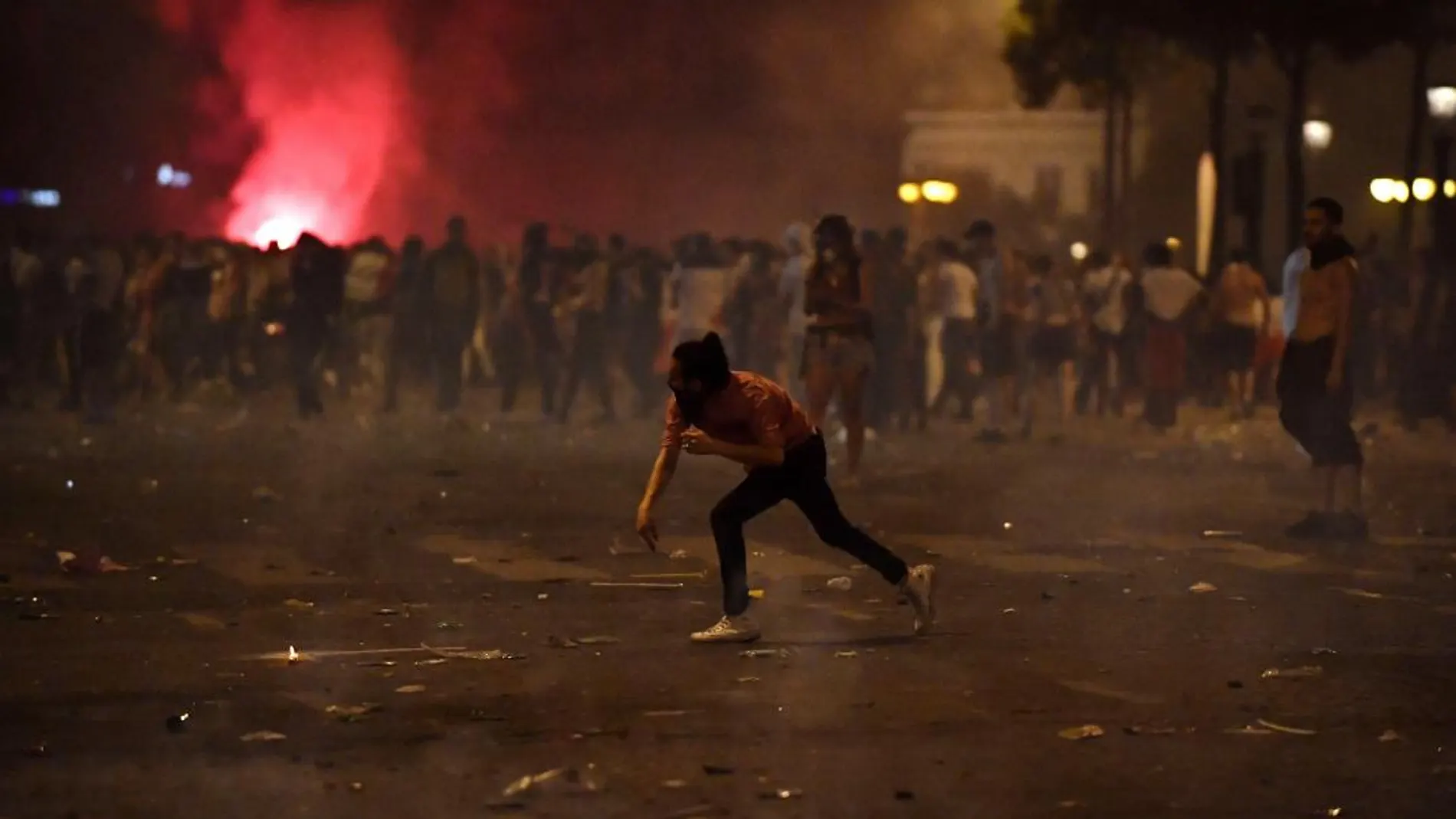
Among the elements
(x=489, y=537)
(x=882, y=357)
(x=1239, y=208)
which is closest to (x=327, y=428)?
(x=882, y=357)

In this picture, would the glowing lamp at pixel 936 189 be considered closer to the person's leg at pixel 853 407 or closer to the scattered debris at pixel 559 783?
the person's leg at pixel 853 407

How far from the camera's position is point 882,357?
21.0 m

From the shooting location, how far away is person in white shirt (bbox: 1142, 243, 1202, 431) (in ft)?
71.7

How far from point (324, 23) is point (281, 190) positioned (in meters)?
3.16

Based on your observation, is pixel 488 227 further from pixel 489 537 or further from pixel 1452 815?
pixel 1452 815

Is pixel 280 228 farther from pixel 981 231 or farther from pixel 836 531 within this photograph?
pixel 836 531

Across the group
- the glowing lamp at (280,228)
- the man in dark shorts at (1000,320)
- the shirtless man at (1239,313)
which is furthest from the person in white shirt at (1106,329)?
the glowing lamp at (280,228)

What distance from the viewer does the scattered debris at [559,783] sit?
6352mm

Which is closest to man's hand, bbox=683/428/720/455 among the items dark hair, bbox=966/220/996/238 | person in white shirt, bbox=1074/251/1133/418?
dark hair, bbox=966/220/996/238

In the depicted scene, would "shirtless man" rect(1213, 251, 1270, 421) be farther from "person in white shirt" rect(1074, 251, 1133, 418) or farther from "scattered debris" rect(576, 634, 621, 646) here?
"scattered debris" rect(576, 634, 621, 646)

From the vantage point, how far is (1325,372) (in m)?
12.6

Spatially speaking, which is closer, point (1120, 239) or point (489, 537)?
point (489, 537)

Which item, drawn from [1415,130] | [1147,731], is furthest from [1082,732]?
[1415,130]

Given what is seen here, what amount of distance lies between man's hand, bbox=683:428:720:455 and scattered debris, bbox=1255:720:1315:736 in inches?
84.2
